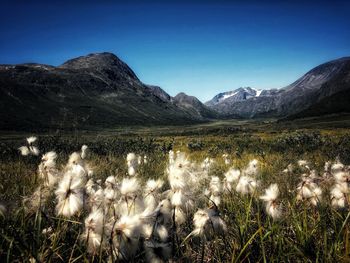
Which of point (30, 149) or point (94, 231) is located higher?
point (30, 149)

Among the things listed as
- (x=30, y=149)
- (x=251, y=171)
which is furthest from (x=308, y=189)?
(x=30, y=149)

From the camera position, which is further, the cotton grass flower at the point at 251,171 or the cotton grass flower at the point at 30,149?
the cotton grass flower at the point at 251,171

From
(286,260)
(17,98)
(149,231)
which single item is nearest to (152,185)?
(149,231)

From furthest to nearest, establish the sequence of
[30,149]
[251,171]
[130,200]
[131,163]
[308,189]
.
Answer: [251,171]
[131,163]
[30,149]
[308,189]
[130,200]

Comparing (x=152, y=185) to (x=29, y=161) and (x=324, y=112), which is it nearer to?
(x=29, y=161)

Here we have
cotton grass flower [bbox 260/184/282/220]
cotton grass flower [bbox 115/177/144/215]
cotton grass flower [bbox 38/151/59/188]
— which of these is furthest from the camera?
cotton grass flower [bbox 38/151/59/188]

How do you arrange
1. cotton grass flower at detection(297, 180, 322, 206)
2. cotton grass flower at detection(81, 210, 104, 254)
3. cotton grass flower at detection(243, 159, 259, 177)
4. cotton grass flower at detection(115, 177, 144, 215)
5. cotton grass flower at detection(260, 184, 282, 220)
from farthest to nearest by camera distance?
cotton grass flower at detection(243, 159, 259, 177) < cotton grass flower at detection(297, 180, 322, 206) < cotton grass flower at detection(260, 184, 282, 220) < cotton grass flower at detection(115, 177, 144, 215) < cotton grass flower at detection(81, 210, 104, 254)

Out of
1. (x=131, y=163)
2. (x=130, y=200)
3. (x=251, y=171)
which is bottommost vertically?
(x=251, y=171)

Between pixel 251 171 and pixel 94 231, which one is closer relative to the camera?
pixel 94 231

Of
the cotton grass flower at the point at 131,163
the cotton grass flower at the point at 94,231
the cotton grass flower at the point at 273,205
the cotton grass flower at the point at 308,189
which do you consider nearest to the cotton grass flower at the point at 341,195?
the cotton grass flower at the point at 308,189

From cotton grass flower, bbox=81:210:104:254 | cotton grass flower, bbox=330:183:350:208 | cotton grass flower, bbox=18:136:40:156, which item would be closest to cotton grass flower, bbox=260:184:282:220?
cotton grass flower, bbox=330:183:350:208

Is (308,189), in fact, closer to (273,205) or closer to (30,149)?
(273,205)

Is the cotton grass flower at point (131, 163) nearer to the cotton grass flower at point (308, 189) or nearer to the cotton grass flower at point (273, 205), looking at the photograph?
the cotton grass flower at point (273, 205)

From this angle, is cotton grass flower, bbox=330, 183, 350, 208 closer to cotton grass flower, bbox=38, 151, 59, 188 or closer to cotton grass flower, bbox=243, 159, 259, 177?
cotton grass flower, bbox=243, 159, 259, 177
